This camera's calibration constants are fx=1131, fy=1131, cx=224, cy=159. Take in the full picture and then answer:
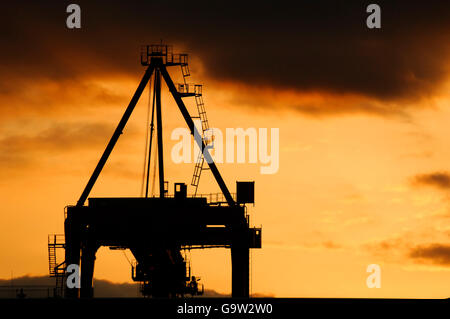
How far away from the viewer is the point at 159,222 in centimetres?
6756

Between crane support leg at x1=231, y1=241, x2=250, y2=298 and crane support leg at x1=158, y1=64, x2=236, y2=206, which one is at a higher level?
crane support leg at x1=158, y1=64, x2=236, y2=206

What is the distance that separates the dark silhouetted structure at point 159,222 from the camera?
67.8m

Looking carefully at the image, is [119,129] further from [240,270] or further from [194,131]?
[240,270]

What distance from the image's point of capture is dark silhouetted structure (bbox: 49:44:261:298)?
Answer: 67750 millimetres

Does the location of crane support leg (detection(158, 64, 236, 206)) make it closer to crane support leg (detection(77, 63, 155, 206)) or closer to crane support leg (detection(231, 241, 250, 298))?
crane support leg (detection(77, 63, 155, 206))

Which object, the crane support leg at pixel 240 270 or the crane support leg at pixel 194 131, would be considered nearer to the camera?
the crane support leg at pixel 240 270

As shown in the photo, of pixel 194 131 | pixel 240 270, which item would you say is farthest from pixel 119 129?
pixel 240 270

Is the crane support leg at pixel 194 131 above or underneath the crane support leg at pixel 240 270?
above

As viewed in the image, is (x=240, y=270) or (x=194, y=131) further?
(x=194, y=131)

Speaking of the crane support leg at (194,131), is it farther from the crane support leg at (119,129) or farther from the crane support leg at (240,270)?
the crane support leg at (240,270)

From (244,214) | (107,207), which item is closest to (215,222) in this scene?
(244,214)

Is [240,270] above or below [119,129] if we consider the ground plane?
below
